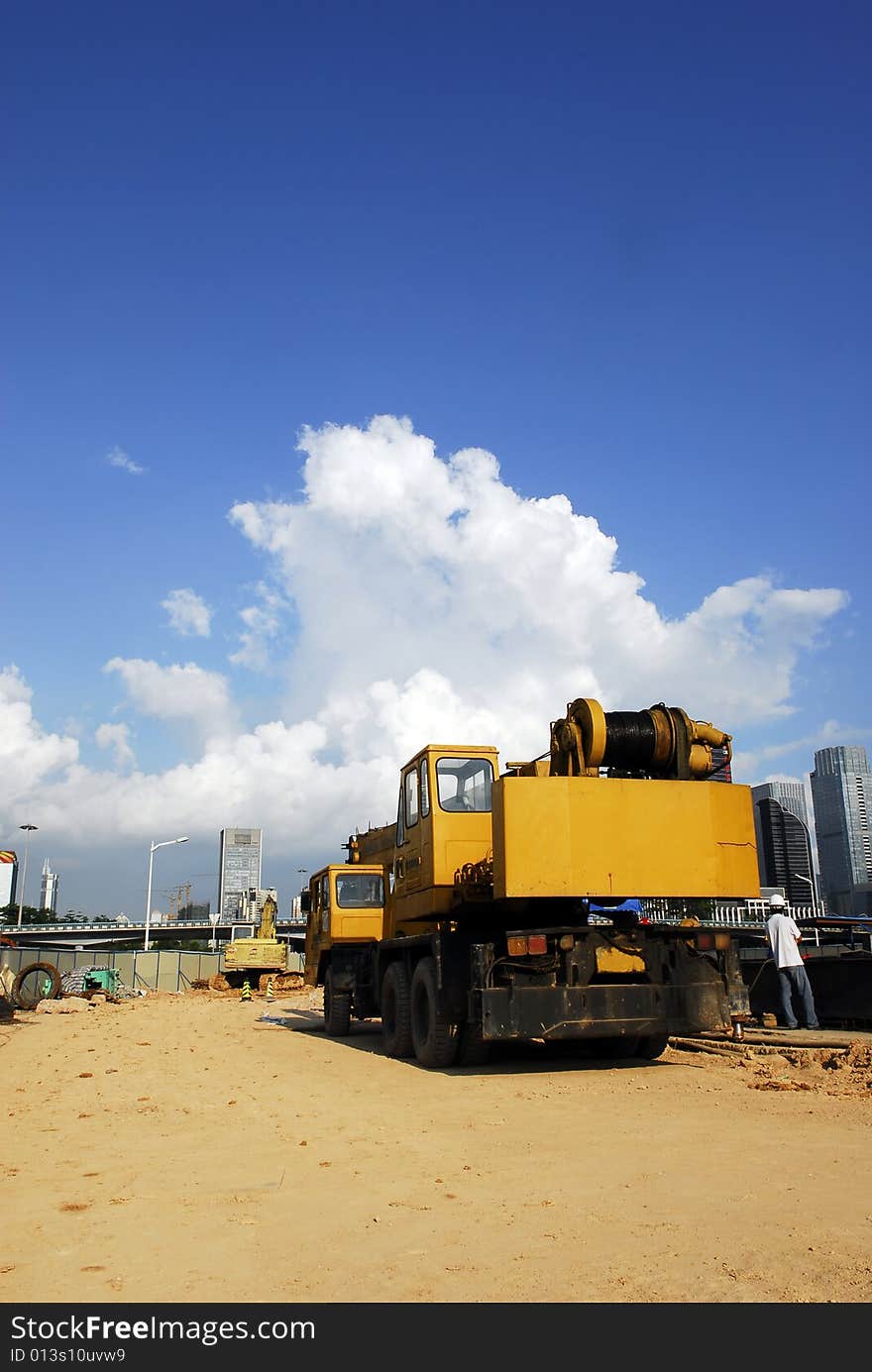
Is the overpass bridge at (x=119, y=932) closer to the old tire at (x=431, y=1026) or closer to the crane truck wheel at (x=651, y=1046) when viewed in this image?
the old tire at (x=431, y=1026)

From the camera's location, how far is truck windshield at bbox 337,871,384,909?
17812 millimetres

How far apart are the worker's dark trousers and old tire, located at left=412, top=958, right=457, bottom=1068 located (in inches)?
174

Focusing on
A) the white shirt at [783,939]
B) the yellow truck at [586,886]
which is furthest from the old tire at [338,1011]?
the white shirt at [783,939]

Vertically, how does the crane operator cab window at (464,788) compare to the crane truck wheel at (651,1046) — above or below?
above

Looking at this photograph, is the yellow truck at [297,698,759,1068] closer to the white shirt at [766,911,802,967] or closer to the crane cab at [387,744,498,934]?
the crane cab at [387,744,498,934]

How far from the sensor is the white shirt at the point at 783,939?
41.7ft

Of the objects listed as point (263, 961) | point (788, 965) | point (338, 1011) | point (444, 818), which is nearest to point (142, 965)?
point (263, 961)

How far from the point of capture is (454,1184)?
5875 millimetres

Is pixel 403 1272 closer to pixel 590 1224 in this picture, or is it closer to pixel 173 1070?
pixel 590 1224

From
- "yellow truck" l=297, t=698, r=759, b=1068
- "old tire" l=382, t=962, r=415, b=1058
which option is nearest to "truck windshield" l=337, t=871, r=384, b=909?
"old tire" l=382, t=962, r=415, b=1058

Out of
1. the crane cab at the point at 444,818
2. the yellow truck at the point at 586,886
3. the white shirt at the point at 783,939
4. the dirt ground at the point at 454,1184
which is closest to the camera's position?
the dirt ground at the point at 454,1184

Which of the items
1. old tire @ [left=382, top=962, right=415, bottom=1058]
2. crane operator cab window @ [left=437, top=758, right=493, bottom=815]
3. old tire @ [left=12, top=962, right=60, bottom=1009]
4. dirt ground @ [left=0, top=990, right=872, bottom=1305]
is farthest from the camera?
old tire @ [left=12, top=962, right=60, bottom=1009]

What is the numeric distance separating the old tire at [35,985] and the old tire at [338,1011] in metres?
13.1
